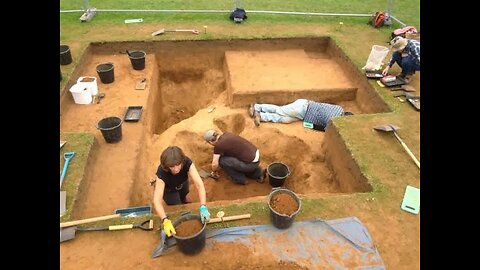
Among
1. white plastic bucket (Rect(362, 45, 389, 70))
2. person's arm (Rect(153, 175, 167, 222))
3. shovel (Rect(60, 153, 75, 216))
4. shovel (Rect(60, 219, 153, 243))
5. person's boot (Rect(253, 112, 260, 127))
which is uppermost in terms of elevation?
white plastic bucket (Rect(362, 45, 389, 70))

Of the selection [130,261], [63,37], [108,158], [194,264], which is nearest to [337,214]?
[194,264]

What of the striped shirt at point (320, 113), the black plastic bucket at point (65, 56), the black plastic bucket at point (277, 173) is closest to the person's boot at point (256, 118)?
the striped shirt at point (320, 113)

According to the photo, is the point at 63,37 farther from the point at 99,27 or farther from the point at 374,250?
the point at 374,250

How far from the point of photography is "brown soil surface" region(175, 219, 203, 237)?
11.7ft

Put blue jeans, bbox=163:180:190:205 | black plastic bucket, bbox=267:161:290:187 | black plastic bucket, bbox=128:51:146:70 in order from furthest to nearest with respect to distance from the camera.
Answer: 1. black plastic bucket, bbox=128:51:146:70
2. black plastic bucket, bbox=267:161:290:187
3. blue jeans, bbox=163:180:190:205

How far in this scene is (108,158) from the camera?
562 centimetres

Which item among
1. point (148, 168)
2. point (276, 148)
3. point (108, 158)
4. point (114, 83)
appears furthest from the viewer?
point (114, 83)

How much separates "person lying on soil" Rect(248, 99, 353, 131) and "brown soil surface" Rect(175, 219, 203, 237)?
3.63m

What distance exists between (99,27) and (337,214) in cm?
830

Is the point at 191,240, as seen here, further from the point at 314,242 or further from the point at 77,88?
the point at 77,88

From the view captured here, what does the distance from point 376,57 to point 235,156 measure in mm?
4051

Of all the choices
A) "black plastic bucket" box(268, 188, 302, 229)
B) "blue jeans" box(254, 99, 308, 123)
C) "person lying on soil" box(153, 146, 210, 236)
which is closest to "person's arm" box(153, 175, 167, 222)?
"person lying on soil" box(153, 146, 210, 236)

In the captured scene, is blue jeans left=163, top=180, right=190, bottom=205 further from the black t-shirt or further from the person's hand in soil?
the person's hand in soil

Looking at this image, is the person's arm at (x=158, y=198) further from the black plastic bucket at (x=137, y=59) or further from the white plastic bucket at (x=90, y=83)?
the black plastic bucket at (x=137, y=59)
